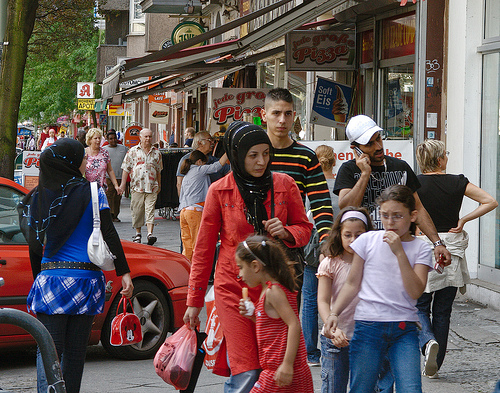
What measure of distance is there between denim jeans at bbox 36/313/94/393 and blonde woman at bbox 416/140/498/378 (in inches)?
103

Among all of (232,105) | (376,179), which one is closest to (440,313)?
(376,179)

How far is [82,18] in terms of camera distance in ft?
90.2

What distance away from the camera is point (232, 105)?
716 inches

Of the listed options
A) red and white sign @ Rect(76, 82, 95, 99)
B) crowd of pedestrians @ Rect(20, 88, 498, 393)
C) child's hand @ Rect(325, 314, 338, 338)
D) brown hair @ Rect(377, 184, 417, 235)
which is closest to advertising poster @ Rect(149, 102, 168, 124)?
red and white sign @ Rect(76, 82, 95, 99)

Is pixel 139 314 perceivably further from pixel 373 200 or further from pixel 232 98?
pixel 232 98

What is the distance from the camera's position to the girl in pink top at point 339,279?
4.61m

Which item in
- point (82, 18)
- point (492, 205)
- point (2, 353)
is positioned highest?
point (82, 18)

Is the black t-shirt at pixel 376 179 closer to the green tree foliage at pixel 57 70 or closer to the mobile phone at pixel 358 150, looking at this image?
the mobile phone at pixel 358 150

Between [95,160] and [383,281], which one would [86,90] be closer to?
[95,160]

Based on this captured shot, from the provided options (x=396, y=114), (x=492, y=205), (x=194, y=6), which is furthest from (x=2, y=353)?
(x=194, y=6)

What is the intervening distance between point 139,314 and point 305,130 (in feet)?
34.5

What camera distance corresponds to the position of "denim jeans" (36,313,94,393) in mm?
4922

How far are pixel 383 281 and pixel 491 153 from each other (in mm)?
6117

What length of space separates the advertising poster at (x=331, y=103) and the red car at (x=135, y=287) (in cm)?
669
